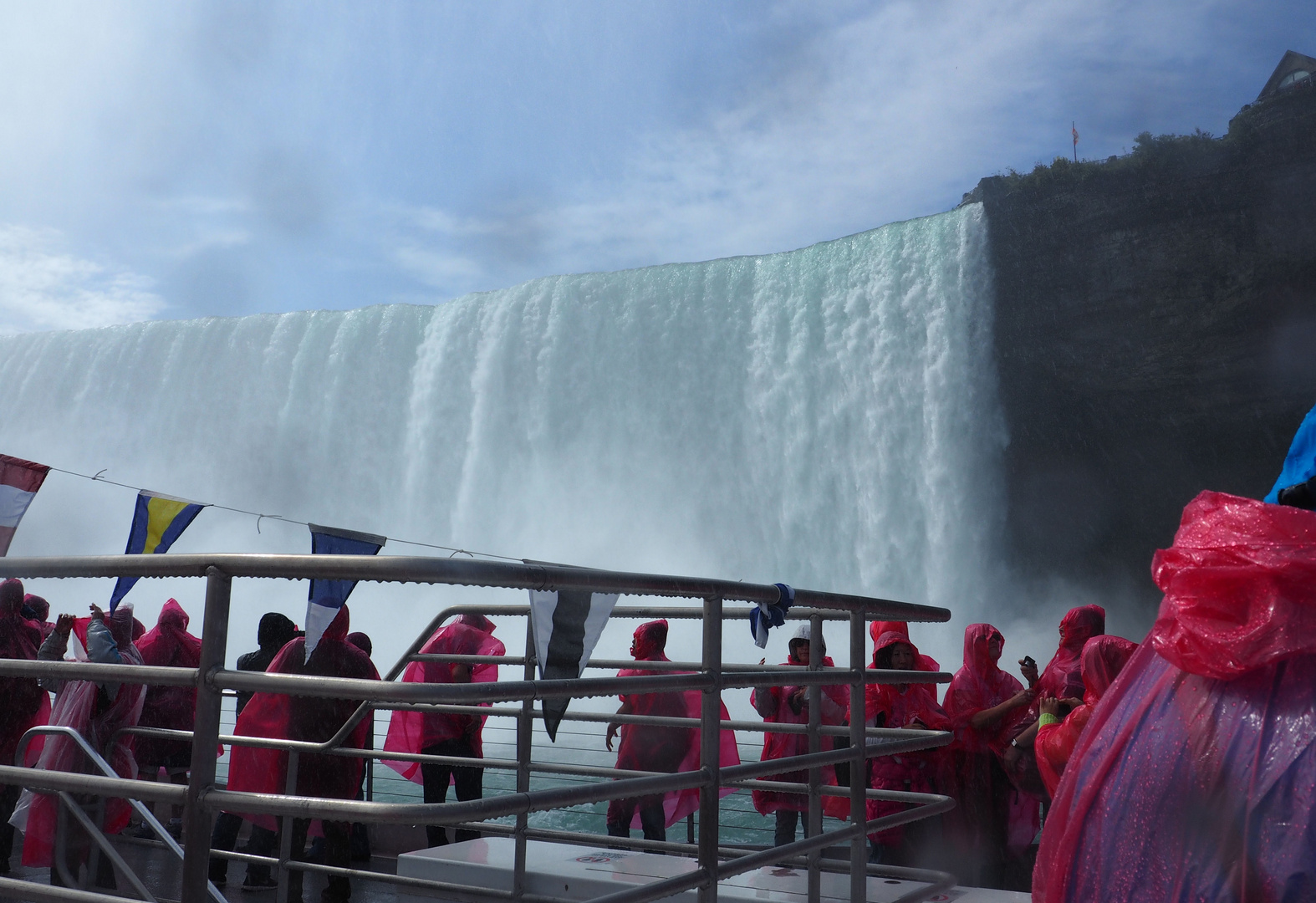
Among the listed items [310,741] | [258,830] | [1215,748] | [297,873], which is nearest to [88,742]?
[258,830]

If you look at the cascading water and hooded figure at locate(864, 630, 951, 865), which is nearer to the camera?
hooded figure at locate(864, 630, 951, 865)

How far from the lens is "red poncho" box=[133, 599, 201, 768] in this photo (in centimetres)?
624

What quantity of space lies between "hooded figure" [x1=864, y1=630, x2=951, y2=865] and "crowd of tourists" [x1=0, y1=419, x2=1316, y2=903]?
0.04 feet

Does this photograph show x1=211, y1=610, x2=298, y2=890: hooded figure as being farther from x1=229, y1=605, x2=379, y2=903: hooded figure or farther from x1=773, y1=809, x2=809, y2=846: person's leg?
x1=773, y1=809, x2=809, y2=846: person's leg

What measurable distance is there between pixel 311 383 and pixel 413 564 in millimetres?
26687

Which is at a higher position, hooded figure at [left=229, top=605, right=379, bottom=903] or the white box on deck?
hooded figure at [left=229, top=605, right=379, bottom=903]

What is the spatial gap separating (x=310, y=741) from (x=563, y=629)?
10.0ft

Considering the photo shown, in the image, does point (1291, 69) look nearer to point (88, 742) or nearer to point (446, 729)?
point (446, 729)

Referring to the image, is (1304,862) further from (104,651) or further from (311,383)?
(311,383)

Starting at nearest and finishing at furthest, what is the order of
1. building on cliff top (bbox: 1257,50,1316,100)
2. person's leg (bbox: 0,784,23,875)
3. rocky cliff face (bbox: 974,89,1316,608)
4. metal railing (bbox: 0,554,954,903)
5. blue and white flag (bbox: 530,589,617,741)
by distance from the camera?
metal railing (bbox: 0,554,954,903)
blue and white flag (bbox: 530,589,617,741)
person's leg (bbox: 0,784,23,875)
rocky cliff face (bbox: 974,89,1316,608)
building on cliff top (bbox: 1257,50,1316,100)

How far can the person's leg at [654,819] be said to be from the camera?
596 cm

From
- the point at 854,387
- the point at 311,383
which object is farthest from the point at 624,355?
the point at 311,383

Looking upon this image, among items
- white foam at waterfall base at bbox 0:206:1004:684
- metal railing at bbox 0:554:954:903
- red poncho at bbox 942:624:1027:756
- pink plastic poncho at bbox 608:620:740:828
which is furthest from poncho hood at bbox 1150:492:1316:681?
white foam at waterfall base at bbox 0:206:1004:684

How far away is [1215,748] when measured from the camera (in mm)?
1495
